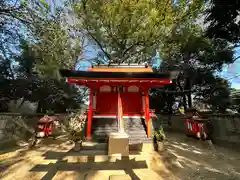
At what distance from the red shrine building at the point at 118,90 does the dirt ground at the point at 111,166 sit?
1.37m

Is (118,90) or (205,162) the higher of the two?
(118,90)

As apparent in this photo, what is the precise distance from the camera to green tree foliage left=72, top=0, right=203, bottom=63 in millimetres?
11719

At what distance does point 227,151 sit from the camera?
6188 millimetres

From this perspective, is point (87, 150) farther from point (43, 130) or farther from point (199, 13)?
point (199, 13)

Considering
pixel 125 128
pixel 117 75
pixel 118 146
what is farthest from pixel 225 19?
pixel 118 146

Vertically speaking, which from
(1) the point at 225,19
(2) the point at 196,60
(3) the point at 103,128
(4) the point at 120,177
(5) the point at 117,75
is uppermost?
(2) the point at 196,60

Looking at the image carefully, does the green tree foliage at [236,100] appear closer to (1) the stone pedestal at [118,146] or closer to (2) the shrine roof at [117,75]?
(2) the shrine roof at [117,75]

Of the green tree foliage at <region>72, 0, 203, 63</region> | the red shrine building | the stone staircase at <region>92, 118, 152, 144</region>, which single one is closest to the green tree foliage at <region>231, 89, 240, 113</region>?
the red shrine building

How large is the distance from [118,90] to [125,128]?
177 centimetres

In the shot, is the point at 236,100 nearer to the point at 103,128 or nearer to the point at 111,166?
the point at 103,128

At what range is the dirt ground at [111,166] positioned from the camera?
392cm

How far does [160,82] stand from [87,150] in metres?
3.93

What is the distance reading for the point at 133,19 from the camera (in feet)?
39.0

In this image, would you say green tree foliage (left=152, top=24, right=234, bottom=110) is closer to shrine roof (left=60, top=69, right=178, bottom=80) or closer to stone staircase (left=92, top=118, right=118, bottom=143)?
shrine roof (left=60, top=69, right=178, bottom=80)
